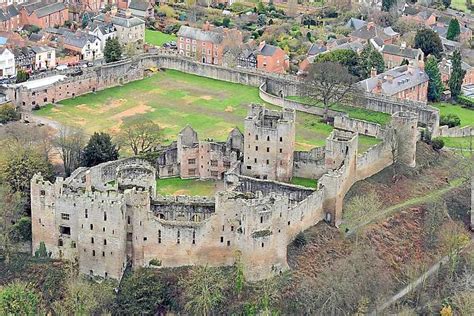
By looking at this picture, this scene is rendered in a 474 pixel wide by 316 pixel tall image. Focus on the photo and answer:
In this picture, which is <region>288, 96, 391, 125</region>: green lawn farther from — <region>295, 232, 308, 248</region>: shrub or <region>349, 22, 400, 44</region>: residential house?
<region>295, 232, 308, 248</region>: shrub

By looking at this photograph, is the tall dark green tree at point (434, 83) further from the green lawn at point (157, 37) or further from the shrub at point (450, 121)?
the green lawn at point (157, 37)

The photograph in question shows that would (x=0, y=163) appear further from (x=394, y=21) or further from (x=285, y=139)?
(x=394, y=21)

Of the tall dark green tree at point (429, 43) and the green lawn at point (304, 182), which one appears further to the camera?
the tall dark green tree at point (429, 43)

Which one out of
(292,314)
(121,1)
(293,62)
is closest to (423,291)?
(292,314)

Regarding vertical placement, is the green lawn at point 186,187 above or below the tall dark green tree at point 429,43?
below

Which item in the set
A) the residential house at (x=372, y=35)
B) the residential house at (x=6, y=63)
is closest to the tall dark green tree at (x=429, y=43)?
the residential house at (x=372, y=35)

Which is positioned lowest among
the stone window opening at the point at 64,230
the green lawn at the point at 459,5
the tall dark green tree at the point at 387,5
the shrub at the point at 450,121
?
the stone window opening at the point at 64,230

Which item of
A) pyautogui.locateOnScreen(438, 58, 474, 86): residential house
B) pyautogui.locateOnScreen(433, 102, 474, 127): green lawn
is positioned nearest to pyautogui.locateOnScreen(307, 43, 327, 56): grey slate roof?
pyautogui.locateOnScreen(438, 58, 474, 86): residential house
